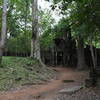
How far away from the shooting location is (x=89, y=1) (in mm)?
5348

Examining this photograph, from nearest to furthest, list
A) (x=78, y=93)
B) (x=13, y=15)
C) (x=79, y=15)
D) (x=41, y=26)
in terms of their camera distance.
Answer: (x=79, y=15), (x=78, y=93), (x=13, y=15), (x=41, y=26)

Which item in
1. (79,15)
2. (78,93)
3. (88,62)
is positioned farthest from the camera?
(88,62)

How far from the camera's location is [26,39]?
78.3 feet

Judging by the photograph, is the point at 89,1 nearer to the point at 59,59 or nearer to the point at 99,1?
the point at 99,1

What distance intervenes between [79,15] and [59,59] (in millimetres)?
16184

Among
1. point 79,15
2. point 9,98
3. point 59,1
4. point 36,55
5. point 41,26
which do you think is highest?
point 41,26

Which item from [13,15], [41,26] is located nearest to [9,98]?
[13,15]

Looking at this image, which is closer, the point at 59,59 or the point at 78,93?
the point at 78,93

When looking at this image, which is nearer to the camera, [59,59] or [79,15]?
[79,15]

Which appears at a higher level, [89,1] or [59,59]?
[89,1]

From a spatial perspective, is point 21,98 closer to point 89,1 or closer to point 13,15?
point 89,1

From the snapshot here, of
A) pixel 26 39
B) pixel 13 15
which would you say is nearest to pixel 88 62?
pixel 26 39

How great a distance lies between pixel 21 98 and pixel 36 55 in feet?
24.6

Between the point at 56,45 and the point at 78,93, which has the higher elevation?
the point at 56,45
